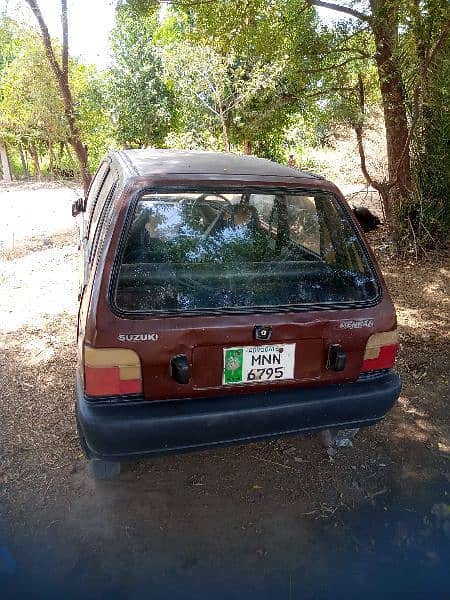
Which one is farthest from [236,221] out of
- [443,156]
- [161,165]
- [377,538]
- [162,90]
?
[162,90]

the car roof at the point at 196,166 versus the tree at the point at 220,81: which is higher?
the tree at the point at 220,81

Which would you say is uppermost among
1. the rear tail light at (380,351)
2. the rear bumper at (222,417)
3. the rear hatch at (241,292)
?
the rear hatch at (241,292)

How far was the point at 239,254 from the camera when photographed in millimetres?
2414

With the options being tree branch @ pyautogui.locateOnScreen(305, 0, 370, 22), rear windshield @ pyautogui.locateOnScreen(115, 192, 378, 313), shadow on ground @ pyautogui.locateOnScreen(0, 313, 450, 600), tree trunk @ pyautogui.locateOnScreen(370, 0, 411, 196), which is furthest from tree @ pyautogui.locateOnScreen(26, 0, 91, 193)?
rear windshield @ pyautogui.locateOnScreen(115, 192, 378, 313)

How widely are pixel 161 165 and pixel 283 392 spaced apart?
1.34m

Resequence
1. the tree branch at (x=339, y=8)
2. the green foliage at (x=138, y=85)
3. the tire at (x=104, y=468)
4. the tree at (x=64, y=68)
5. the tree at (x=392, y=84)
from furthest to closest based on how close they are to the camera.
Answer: the green foliage at (x=138, y=85) → the tree at (x=64, y=68) → the tree branch at (x=339, y=8) → the tree at (x=392, y=84) → the tire at (x=104, y=468)

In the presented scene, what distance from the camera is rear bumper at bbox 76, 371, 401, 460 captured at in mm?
2076

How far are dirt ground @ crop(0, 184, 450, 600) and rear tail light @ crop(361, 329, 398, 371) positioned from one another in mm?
725

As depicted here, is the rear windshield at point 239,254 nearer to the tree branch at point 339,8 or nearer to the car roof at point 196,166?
the car roof at point 196,166

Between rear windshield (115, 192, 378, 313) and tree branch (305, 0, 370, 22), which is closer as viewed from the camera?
A: rear windshield (115, 192, 378, 313)

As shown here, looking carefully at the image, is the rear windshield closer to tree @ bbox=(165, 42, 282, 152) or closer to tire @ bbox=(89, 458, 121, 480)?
tire @ bbox=(89, 458, 121, 480)

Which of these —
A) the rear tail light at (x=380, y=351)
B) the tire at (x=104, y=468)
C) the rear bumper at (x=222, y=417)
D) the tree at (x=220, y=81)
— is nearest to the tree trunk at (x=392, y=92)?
the tree at (x=220, y=81)

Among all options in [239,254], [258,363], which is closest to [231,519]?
[258,363]

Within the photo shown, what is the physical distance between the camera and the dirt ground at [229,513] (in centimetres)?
209
